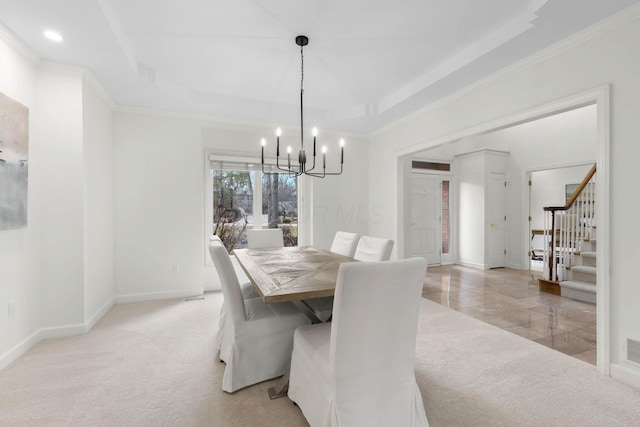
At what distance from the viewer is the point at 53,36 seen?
7.49ft

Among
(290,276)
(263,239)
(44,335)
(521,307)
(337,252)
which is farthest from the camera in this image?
(263,239)

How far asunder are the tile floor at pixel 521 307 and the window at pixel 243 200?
252cm

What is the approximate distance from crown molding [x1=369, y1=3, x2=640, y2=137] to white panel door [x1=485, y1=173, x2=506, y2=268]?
10.8ft

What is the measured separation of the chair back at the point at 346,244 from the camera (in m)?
3.11

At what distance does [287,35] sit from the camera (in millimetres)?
2461

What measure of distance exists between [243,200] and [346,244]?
1970mm

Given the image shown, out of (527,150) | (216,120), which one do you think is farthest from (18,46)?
(527,150)

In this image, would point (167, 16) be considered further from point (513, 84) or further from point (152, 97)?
point (513, 84)

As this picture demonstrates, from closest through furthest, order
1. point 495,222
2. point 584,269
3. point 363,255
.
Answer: point 363,255 < point 584,269 < point 495,222

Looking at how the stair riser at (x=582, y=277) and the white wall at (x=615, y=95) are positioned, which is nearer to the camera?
the white wall at (x=615, y=95)

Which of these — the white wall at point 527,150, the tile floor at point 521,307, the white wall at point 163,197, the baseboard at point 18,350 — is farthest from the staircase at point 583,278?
the baseboard at point 18,350

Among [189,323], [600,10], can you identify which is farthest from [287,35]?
[189,323]

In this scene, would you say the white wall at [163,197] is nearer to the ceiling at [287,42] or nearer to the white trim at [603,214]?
the ceiling at [287,42]

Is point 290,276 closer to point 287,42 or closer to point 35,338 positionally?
point 287,42
